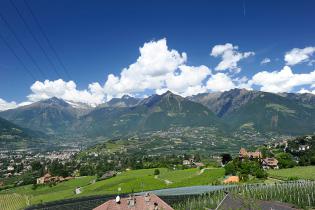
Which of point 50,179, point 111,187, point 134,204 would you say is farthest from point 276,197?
point 50,179

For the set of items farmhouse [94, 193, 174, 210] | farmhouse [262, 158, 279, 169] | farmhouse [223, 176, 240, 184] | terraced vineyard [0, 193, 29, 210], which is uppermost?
farmhouse [94, 193, 174, 210]

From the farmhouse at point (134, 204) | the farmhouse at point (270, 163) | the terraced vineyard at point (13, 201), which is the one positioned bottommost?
the terraced vineyard at point (13, 201)

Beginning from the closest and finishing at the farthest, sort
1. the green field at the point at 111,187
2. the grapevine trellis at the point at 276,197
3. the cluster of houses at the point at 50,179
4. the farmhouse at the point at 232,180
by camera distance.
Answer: the grapevine trellis at the point at 276,197 < the farmhouse at the point at 232,180 < the green field at the point at 111,187 < the cluster of houses at the point at 50,179

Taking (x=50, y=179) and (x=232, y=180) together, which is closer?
(x=232, y=180)

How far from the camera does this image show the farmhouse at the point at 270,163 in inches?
4852

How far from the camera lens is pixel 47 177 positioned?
14500 cm

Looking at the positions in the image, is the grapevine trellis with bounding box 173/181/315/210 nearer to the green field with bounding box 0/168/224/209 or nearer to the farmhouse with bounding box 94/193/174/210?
Answer: the farmhouse with bounding box 94/193/174/210

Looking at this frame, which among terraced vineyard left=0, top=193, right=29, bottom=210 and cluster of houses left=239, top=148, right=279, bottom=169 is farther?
cluster of houses left=239, top=148, right=279, bottom=169

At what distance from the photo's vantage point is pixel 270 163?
4906 inches

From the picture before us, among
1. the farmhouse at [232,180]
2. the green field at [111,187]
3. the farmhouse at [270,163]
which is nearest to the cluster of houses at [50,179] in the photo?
the green field at [111,187]

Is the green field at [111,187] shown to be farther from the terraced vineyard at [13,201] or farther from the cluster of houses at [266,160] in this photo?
the cluster of houses at [266,160]

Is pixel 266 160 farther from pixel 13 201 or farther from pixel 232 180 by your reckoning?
pixel 13 201

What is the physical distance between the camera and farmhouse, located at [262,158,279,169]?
404ft

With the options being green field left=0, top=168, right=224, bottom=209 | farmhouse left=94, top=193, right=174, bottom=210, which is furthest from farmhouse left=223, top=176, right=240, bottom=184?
farmhouse left=94, top=193, right=174, bottom=210
